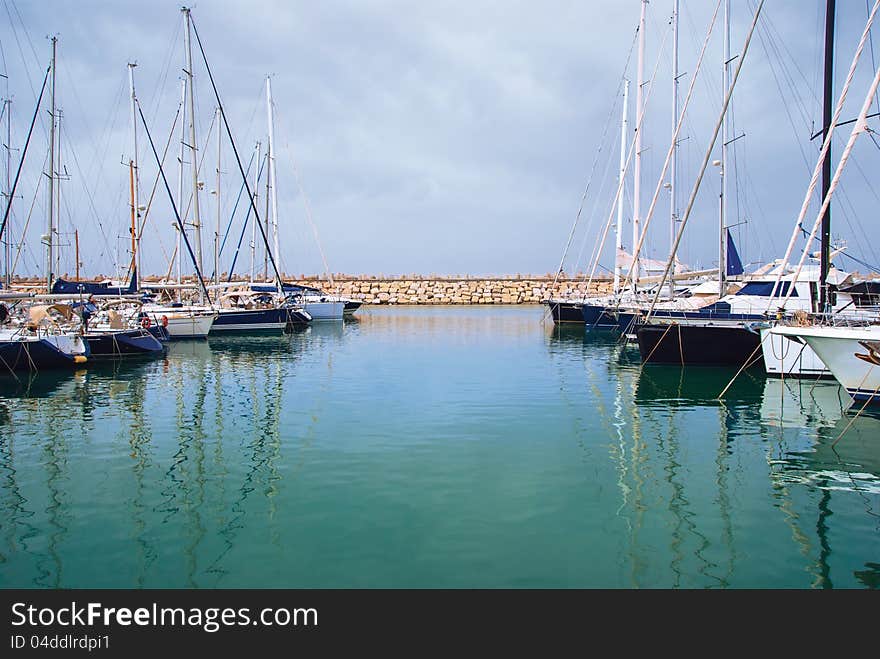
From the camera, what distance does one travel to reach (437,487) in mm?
9234

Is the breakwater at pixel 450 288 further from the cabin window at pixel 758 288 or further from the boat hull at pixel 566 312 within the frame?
the cabin window at pixel 758 288

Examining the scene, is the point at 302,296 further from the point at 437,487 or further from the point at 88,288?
the point at 437,487

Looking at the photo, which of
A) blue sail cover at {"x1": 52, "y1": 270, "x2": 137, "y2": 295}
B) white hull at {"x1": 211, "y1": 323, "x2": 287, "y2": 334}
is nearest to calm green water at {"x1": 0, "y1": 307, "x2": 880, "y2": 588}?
blue sail cover at {"x1": 52, "y1": 270, "x2": 137, "y2": 295}

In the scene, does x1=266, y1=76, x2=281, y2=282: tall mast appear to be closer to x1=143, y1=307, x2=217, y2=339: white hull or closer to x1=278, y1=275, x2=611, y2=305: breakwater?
x1=143, y1=307, x2=217, y2=339: white hull

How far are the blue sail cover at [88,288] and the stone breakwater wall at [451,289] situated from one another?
5229 cm

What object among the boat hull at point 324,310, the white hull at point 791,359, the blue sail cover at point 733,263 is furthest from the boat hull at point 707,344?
the boat hull at point 324,310

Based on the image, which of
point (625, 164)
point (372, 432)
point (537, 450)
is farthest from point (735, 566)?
point (625, 164)

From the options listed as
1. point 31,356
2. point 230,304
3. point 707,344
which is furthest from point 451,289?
point 31,356

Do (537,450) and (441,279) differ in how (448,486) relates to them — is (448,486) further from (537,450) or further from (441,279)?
(441,279)

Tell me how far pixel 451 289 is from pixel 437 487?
82790 millimetres

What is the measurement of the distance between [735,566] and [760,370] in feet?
57.3

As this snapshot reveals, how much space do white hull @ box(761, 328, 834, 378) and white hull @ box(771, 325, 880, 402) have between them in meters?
5.08

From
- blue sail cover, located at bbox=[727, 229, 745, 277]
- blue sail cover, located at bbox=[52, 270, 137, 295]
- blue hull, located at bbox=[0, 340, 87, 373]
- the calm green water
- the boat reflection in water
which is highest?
blue sail cover, located at bbox=[727, 229, 745, 277]

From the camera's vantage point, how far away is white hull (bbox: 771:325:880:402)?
1362 centimetres
